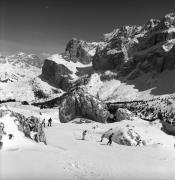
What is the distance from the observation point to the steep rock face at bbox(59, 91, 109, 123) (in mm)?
77125

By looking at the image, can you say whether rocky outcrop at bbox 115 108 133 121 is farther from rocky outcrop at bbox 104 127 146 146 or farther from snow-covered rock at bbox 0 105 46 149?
snow-covered rock at bbox 0 105 46 149

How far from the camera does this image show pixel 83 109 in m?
79.2

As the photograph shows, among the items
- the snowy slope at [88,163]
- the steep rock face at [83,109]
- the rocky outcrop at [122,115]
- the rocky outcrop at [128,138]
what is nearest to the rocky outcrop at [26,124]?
the snowy slope at [88,163]

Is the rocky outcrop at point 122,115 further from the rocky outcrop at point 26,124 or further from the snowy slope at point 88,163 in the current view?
the rocky outcrop at point 26,124

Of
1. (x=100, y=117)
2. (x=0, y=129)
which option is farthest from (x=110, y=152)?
(x=100, y=117)

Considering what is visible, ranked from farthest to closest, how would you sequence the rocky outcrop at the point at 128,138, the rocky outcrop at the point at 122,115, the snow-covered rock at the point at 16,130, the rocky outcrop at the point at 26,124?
1. the rocky outcrop at the point at 122,115
2. the rocky outcrop at the point at 128,138
3. the rocky outcrop at the point at 26,124
4. the snow-covered rock at the point at 16,130

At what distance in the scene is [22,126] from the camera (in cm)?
3000

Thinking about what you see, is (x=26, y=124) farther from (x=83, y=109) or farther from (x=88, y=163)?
(x=83, y=109)

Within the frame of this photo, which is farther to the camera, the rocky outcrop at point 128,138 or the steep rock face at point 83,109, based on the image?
the steep rock face at point 83,109

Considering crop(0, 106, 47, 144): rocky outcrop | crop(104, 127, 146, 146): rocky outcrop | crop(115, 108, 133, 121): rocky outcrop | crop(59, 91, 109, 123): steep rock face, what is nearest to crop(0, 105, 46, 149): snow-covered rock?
crop(0, 106, 47, 144): rocky outcrop

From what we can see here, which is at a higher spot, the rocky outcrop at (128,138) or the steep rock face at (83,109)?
the steep rock face at (83,109)

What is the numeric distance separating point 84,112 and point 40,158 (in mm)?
54614

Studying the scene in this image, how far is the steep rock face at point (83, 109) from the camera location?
253 feet

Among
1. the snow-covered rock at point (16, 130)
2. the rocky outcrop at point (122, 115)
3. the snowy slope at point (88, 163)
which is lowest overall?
the snowy slope at point (88, 163)
